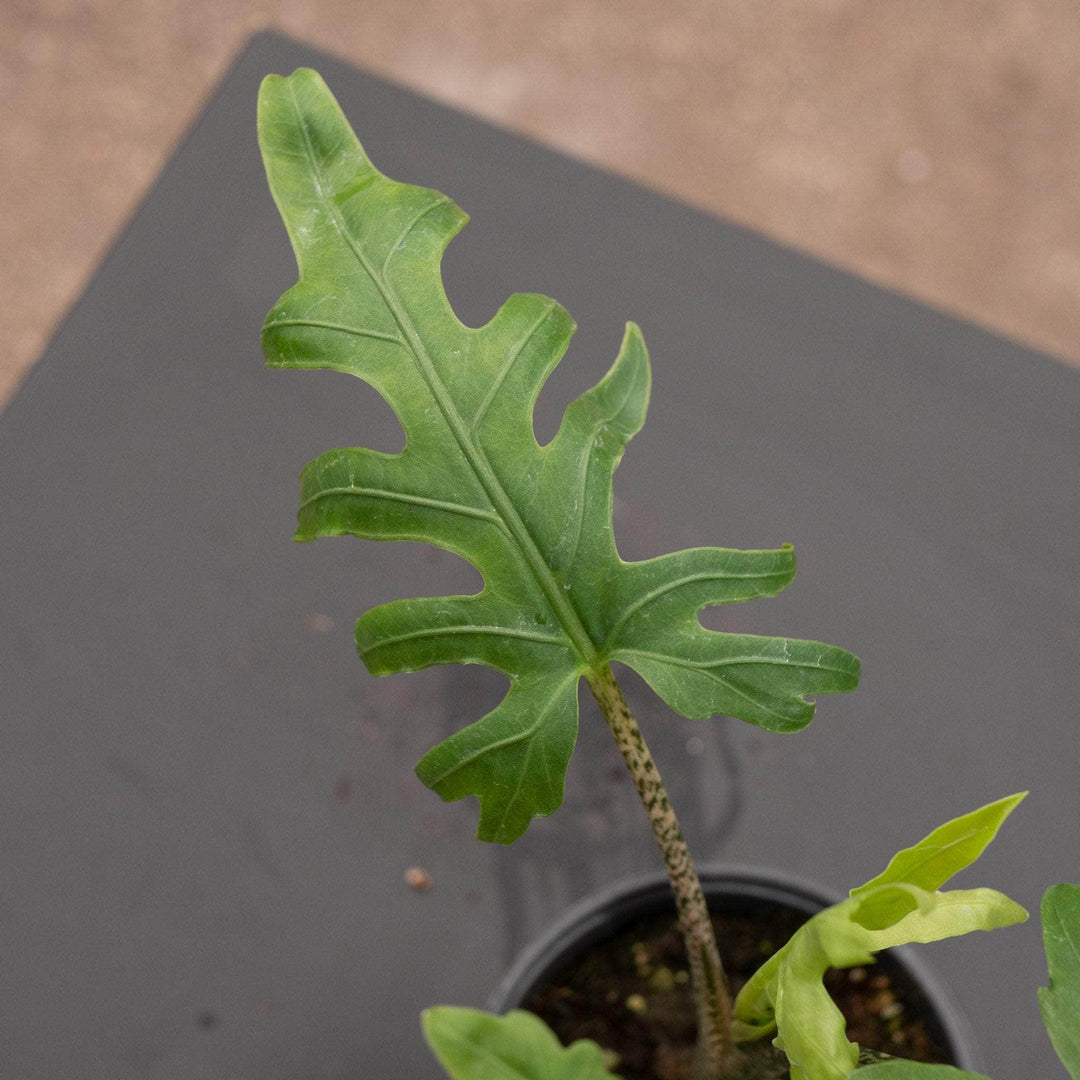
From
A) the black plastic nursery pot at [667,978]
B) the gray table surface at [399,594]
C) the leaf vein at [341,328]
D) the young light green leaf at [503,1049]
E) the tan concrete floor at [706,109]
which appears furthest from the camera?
the tan concrete floor at [706,109]

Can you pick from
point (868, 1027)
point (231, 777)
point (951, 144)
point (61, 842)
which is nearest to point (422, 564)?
point (231, 777)

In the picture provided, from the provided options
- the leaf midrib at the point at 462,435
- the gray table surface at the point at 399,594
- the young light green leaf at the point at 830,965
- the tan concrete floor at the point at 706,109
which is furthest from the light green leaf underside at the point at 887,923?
the tan concrete floor at the point at 706,109

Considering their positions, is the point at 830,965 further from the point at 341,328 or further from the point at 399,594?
the point at 399,594

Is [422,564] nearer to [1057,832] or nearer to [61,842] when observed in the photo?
[61,842]

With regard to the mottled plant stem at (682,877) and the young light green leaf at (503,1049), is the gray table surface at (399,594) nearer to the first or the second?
the mottled plant stem at (682,877)

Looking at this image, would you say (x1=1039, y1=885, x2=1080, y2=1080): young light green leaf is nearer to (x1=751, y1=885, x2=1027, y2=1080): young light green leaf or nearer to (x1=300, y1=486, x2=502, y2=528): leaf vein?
(x1=751, y1=885, x2=1027, y2=1080): young light green leaf

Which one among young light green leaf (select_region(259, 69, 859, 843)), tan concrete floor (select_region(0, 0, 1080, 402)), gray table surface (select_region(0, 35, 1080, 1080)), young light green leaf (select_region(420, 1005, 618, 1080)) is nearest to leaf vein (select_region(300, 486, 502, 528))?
young light green leaf (select_region(259, 69, 859, 843))
